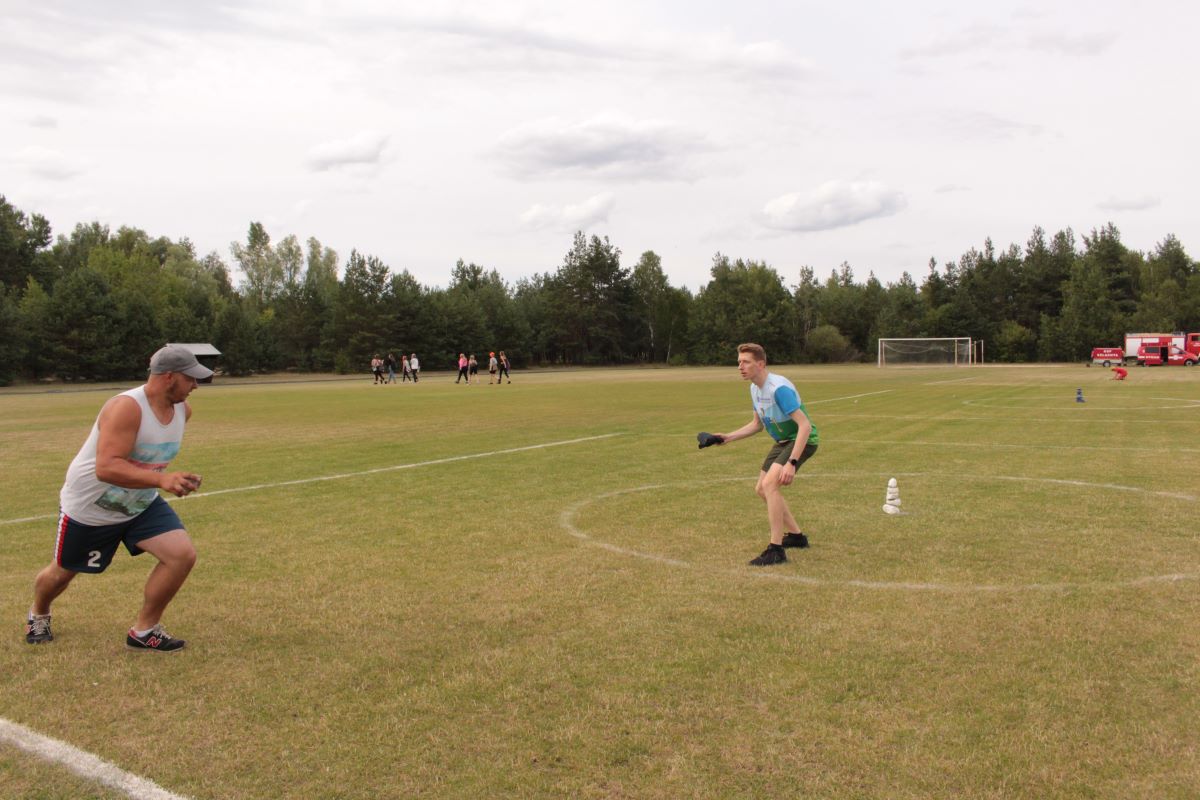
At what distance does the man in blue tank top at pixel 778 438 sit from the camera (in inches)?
312

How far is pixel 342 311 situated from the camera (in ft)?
296

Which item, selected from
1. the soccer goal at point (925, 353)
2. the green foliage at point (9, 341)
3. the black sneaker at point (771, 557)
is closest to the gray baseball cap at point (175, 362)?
the black sneaker at point (771, 557)

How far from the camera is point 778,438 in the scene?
8375mm

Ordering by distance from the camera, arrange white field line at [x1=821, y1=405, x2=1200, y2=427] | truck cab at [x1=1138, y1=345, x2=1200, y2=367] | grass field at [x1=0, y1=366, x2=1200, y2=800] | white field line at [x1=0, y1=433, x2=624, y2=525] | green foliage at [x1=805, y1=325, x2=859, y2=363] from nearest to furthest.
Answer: grass field at [x1=0, y1=366, x2=1200, y2=800] < white field line at [x1=0, y1=433, x2=624, y2=525] < white field line at [x1=821, y1=405, x2=1200, y2=427] < truck cab at [x1=1138, y1=345, x2=1200, y2=367] < green foliage at [x1=805, y1=325, x2=859, y2=363]

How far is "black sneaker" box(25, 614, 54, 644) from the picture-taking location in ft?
19.2

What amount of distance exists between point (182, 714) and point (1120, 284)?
12425 centimetres

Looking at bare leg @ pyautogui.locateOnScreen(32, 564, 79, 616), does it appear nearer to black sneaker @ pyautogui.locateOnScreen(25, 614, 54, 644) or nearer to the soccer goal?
black sneaker @ pyautogui.locateOnScreen(25, 614, 54, 644)

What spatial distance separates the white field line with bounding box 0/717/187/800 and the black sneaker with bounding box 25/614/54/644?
4.34 feet

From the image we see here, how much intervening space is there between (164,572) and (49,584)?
2.67 feet

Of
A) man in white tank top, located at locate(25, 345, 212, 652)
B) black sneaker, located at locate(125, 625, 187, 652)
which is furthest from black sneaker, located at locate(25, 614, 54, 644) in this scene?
black sneaker, located at locate(125, 625, 187, 652)

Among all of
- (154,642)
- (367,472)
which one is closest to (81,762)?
(154,642)

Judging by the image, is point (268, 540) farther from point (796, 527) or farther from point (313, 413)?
point (313, 413)

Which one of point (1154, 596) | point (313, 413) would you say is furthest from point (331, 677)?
point (313, 413)

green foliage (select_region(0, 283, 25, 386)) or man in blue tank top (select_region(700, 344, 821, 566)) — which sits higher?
green foliage (select_region(0, 283, 25, 386))
